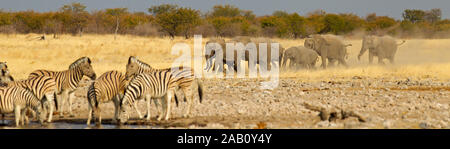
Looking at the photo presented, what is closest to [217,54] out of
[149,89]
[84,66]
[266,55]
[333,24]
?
[266,55]

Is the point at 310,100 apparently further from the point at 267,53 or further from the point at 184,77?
the point at 267,53

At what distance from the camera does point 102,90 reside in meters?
10.8

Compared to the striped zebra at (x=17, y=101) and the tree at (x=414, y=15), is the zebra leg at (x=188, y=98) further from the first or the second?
the tree at (x=414, y=15)

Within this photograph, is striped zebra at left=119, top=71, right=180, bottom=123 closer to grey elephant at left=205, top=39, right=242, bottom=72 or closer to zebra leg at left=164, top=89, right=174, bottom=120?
zebra leg at left=164, top=89, right=174, bottom=120

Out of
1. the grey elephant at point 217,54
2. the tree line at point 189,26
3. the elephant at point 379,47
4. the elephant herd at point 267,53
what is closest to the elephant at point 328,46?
the elephant herd at point 267,53

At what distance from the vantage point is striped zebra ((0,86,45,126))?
10070mm

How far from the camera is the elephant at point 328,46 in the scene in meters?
26.1

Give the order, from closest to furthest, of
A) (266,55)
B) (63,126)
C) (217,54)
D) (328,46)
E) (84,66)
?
(63,126), (84,66), (217,54), (266,55), (328,46)

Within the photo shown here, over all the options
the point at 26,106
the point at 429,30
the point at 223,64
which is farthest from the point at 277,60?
the point at 429,30

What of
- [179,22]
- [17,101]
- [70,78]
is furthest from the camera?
[179,22]

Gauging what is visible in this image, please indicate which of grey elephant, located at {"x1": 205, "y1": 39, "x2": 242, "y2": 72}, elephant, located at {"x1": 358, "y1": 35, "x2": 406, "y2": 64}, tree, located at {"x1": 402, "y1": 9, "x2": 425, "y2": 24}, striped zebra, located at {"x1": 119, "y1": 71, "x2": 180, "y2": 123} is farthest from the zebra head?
tree, located at {"x1": 402, "y1": 9, "x2": 425, "y2": 24}

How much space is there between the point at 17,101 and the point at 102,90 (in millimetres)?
1406
